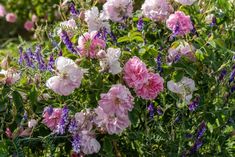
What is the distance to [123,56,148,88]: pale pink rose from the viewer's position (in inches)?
94.6

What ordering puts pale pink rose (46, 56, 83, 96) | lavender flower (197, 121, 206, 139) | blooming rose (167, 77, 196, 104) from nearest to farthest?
1. pale pink rose (46, 56, 83, 96)
2. blooming rose (167, 77, 196, 104)
3. lavender flower (197, 121, 206, 139)

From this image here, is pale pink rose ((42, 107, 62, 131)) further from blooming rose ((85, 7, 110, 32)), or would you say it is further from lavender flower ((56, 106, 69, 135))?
blooming rose ((85, 7, 110, 32))

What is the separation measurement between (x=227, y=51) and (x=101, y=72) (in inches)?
21.7

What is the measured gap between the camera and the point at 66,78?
7.80ft

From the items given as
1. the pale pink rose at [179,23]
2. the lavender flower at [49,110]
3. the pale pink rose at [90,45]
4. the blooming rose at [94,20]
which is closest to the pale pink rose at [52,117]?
the lavender flower at [49,110]

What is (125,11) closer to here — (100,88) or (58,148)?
(100,88)

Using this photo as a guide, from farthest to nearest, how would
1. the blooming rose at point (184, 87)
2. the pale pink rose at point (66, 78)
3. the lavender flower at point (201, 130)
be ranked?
1. the lavender flower at point (201, 130)
2. the blooming rose at point (184, 87)
3. the pale pink rose at point (66, 78)

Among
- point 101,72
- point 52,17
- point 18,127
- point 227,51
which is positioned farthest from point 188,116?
point 52,17

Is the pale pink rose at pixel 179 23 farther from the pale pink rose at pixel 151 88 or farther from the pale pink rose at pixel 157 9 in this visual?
the pale pink rose at pixel 151 88

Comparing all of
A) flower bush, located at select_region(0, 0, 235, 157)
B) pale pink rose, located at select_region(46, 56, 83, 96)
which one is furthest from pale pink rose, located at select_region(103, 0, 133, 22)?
pale pink rose, located at select_region(46, 56, 83, 96)

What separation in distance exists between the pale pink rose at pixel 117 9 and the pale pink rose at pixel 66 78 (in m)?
0.42

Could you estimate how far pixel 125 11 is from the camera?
2732mm

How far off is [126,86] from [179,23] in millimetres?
363

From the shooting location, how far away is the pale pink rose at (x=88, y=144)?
2.44 metres
